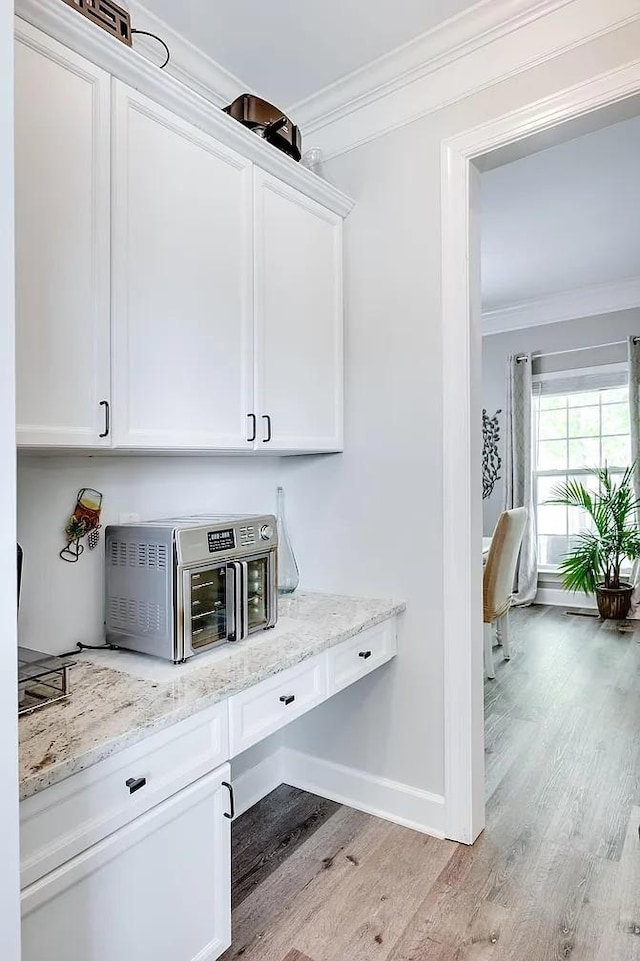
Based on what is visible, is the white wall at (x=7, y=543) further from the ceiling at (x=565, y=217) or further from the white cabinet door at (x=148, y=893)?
the ceiling at (x=565, y=217)

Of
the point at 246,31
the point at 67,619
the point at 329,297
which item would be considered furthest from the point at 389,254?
the point at 67,619

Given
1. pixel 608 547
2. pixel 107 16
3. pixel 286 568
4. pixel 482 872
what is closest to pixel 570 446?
pixel 608 547

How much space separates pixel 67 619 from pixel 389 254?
5.51ft

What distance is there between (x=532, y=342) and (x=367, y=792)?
4.62m

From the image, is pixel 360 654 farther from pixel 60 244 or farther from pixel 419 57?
pixel 419 57

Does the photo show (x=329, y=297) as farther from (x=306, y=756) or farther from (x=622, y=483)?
(x=622, y=483)

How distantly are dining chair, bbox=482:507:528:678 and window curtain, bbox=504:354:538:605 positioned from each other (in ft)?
6.00

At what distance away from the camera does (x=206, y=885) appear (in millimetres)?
1385

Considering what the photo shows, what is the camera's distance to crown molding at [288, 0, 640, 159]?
71.1 inches

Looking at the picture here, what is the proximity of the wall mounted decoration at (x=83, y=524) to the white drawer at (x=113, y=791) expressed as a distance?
2.12ft

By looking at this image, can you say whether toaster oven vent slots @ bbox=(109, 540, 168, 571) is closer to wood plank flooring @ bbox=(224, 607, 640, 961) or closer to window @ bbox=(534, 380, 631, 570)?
wood plank flooring @ bbox=(224, 607, 640, 961)

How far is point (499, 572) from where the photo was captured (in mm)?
3637

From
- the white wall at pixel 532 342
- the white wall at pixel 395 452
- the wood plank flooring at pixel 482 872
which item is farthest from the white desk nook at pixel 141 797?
the white wall at pixel 532 342

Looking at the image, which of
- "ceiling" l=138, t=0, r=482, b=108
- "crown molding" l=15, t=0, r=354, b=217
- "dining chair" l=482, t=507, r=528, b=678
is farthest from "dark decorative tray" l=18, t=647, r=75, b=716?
"dining chair" l=482, t=507, r=528, b=678
